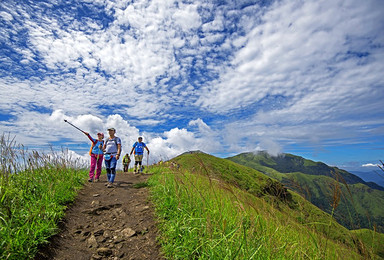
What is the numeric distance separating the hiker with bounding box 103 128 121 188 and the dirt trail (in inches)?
110

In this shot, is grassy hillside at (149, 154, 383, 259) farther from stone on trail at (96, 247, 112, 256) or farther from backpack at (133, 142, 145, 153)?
backpack at (133, 142, 145, 153)

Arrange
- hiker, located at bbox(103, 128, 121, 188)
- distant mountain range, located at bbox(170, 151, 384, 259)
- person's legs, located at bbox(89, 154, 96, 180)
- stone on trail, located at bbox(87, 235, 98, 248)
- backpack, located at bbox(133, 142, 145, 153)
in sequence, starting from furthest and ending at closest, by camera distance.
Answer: backpack, located at bbox(133, 142, 145, 153) < person's legs, located at bbox(89, 154, 96, 180) < hiker, located at bbox(103, 128, 121, 188) < stone on trail, located at bbox(87, 235, 98, 248) < distant mountain range, located at bbox(170, 151, 384, 259)

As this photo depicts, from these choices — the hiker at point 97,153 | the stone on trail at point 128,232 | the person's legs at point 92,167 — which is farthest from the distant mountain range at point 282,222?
the hiker at point 97,153

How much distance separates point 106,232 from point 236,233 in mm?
3550

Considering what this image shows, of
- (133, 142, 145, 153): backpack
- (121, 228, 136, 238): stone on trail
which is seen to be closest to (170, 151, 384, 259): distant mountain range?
(121, 228, 136, 238): stone on trail

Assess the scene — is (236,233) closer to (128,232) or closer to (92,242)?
(128,232)

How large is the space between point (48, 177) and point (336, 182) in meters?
8.83

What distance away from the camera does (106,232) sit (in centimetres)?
559

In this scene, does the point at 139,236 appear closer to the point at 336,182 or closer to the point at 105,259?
the point at 105,259

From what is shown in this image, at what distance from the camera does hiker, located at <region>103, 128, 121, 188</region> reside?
36.5 ft

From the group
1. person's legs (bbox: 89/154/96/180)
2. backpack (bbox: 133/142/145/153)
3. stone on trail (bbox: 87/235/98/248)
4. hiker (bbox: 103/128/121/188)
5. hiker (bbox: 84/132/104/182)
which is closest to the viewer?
stone on trail (bbox: 87/235/98/248)

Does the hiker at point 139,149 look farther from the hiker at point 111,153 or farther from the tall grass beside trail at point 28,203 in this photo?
the tall grass beside trail at point 28,203

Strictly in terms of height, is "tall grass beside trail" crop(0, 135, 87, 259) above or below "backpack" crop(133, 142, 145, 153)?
below

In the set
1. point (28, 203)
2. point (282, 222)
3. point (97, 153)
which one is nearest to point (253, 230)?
point (282, 222)
